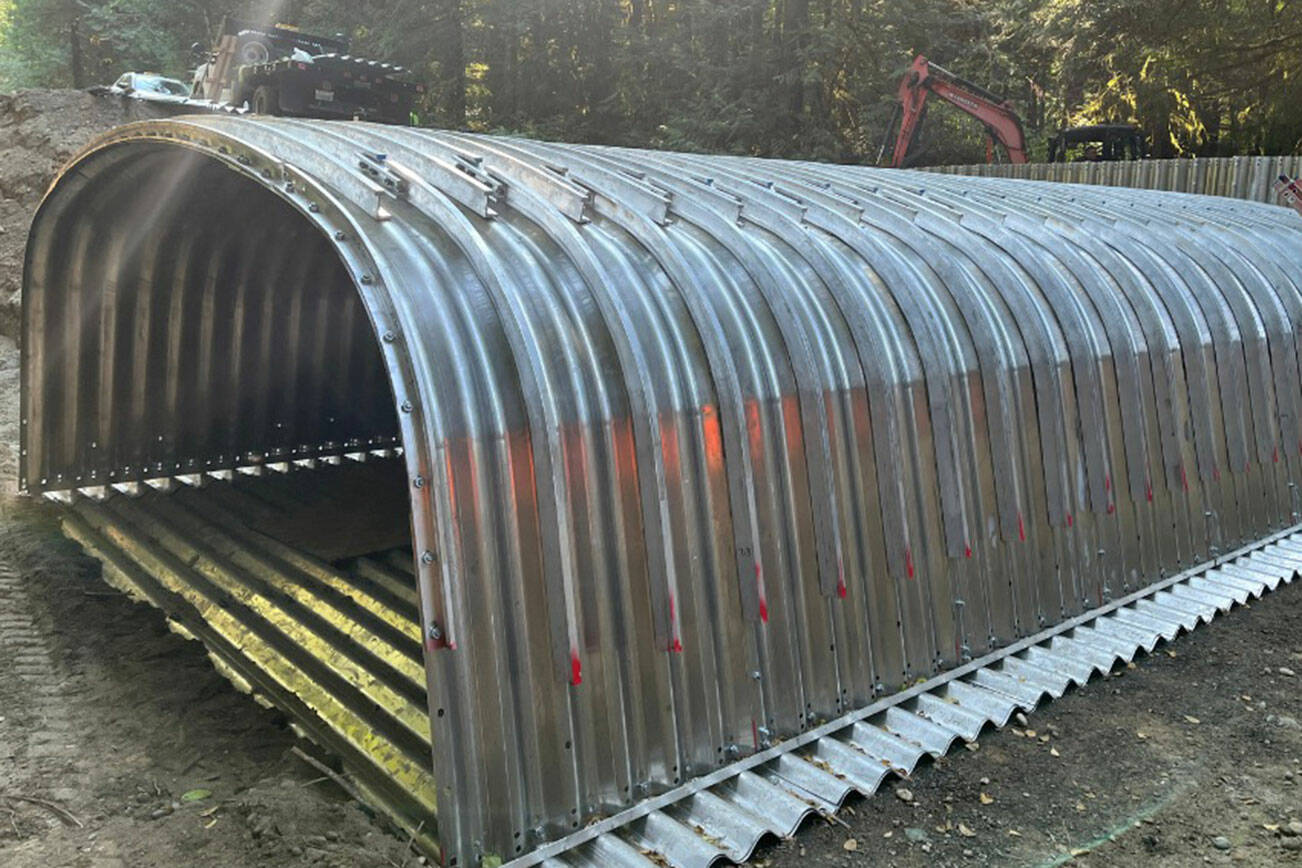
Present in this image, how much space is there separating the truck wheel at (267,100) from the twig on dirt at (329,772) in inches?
648

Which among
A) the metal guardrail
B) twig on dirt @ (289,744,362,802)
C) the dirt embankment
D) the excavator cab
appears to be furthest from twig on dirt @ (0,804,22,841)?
the excavator cab

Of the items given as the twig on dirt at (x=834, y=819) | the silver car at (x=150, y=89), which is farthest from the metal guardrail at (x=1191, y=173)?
the twig on dirt at (x=834, y=819)

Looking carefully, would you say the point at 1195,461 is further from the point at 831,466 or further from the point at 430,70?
the point at 430,70

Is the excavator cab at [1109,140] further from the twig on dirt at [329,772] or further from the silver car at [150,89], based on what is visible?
the twig on dirt at [329,772]

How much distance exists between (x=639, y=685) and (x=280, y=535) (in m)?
4.51

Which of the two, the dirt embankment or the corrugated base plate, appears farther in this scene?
the dirt embankment

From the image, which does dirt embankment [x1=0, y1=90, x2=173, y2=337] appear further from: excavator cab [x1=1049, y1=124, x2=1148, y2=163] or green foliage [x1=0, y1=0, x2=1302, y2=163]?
excavator cab [x1=1049, y1=124, x2=1148, y2=163]

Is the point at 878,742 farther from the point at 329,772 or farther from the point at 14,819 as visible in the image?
the point at 14,819

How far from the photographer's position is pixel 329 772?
457 cm

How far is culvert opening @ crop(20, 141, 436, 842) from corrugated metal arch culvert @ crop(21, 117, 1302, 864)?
0.12 ft

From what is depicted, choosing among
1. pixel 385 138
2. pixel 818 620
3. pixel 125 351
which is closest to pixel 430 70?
pixel 125 351

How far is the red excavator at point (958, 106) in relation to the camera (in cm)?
2238

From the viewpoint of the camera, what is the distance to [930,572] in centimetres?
536

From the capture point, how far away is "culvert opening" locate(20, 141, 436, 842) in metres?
6.41
